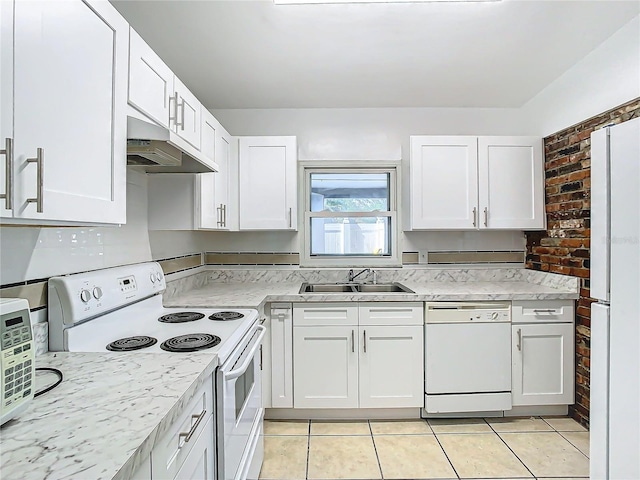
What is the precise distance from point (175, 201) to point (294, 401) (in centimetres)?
159

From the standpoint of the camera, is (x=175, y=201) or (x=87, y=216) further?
(x=175, y=201)

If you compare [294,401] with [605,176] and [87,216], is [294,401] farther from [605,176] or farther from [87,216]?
[605,176]

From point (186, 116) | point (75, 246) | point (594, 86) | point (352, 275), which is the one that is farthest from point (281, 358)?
point (594, 86)

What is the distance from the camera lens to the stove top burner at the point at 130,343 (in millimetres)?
1334

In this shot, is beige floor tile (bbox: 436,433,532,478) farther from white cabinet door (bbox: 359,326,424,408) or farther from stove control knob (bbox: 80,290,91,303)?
stove control knob (bbox: 80,290,91,303)

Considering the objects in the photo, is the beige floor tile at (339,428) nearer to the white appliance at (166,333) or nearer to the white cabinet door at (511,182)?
the white appliance at (166,333)

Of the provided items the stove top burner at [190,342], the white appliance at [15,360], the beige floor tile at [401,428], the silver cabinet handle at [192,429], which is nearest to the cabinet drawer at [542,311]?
the beige floor tile at [401,428]

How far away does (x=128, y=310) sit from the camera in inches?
66.6

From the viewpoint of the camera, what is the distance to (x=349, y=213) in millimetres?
3227

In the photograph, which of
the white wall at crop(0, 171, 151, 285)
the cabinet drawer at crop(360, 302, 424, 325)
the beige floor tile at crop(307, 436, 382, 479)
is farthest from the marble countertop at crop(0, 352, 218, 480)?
the cabinet drawer at crop(360, 302, 424, 325)

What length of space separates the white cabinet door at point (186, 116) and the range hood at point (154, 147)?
0.54 feet

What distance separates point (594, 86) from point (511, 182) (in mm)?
798

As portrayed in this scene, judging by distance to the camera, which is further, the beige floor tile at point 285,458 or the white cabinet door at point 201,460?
the beige floor tile at point 285,458

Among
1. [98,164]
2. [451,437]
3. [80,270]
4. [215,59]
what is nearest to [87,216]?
[98,164]
